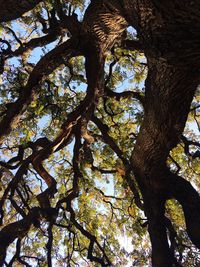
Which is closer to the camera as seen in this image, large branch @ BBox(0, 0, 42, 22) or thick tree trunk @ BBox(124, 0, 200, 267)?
thick tree trunk @ BBox(124, 0, 200, 267)

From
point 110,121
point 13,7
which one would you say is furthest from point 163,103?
point 110,121

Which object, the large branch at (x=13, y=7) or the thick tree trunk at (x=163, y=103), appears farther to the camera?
the large branch at (x=13, y=7)

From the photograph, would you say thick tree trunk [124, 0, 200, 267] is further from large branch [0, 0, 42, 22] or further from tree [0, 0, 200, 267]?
large branch [0, 0, 42, 22]

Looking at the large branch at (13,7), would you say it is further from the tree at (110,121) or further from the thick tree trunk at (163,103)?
the thick tree trunk at (163,103)

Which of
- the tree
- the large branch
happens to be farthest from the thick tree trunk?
the large branch

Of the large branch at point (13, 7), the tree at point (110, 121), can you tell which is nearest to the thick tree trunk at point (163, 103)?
the tree at point (110, 121)

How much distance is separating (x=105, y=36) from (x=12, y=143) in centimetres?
570

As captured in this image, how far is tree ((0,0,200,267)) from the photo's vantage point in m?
3.36

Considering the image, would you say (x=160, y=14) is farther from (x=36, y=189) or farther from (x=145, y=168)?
(x=36, y=189)

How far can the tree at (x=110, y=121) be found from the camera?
132 inches

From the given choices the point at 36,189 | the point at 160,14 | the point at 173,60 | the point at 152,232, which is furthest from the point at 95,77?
the point at 36,189

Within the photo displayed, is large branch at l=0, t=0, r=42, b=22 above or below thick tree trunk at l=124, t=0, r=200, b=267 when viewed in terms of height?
above

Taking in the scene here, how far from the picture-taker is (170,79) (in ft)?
12.2

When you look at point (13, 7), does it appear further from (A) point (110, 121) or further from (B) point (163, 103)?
(A) point (110, 121)
